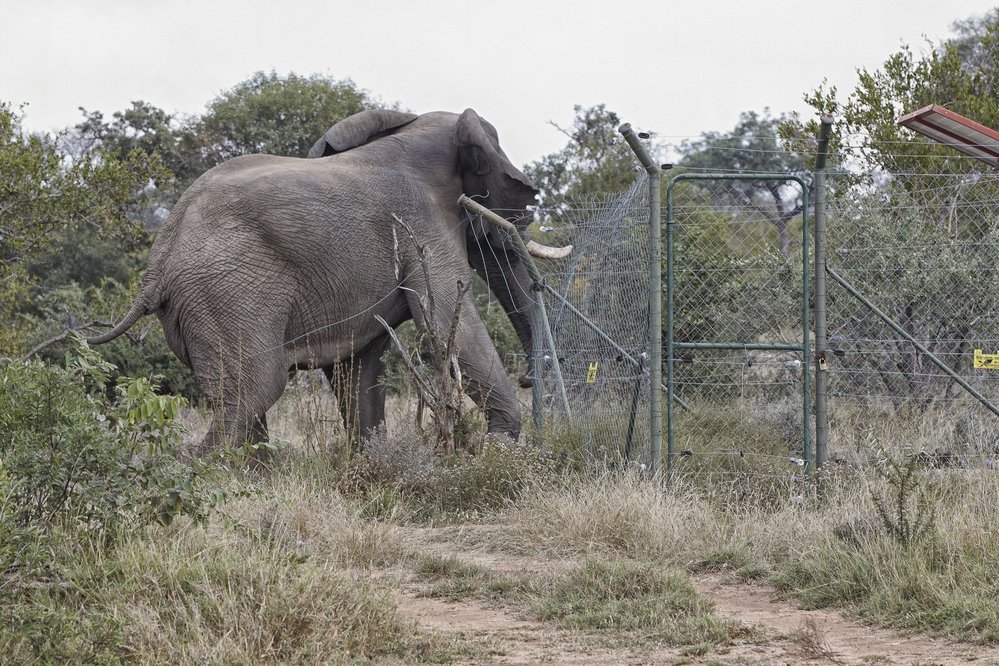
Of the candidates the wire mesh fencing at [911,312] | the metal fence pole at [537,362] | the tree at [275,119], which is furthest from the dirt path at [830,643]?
the tree at [275,119]

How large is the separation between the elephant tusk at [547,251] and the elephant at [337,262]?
28mm

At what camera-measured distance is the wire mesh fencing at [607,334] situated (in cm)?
923

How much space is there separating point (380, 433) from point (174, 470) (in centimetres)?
383

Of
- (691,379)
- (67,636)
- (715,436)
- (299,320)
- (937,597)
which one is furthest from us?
(691,379)

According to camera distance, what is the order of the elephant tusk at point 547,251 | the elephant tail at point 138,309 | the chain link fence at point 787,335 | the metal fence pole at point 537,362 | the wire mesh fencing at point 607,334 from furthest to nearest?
the metal fence pole at point 537,362 → the elephant tusk at point 547,251 → the elephant tail at point 138,309 → the wire mesh fencing at point 607,334 → the chain link fence at point 787,335

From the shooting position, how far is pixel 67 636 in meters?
4.94

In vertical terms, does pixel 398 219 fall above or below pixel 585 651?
above

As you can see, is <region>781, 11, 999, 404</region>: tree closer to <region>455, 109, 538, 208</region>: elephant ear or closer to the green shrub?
<region>455, 109, 538, 208</region>: elephant ear

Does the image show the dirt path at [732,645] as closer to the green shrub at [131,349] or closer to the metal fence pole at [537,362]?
the metal fence pole at [537,362]

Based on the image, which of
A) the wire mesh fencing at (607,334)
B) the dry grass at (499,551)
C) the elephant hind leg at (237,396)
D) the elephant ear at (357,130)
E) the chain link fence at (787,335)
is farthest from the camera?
the elephant ear at (357,130)

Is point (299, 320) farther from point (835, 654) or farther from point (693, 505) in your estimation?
point (835, 654)

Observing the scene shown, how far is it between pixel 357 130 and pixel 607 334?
320 cm

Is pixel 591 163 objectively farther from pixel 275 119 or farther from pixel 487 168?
pixel 487 168

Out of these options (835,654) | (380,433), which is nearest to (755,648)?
(835,654)
